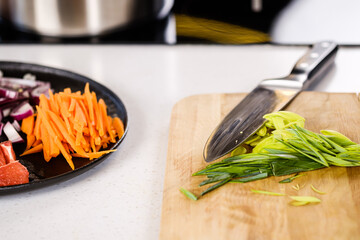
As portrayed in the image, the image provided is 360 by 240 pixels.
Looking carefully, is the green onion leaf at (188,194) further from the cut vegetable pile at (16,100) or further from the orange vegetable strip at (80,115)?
the cut vegetable pile at (16,100)

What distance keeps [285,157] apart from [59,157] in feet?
1.79

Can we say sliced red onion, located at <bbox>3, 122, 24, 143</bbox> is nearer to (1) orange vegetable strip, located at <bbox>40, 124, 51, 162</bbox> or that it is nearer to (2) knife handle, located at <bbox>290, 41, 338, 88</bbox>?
(1) orange vegetable strip, located at <bbox>40, 124, 51, 162</bbox>

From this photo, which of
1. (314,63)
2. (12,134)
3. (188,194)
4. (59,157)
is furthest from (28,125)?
(314,63)

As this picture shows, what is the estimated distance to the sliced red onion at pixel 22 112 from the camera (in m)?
1.39

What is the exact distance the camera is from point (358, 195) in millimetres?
1066

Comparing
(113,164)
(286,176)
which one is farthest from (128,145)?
(286,176)

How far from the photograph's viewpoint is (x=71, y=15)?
5.89 ft

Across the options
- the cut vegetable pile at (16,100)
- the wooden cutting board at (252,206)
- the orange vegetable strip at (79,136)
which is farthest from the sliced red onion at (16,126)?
the wooden cutting board at (252,206)

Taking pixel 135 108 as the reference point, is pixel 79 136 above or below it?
above

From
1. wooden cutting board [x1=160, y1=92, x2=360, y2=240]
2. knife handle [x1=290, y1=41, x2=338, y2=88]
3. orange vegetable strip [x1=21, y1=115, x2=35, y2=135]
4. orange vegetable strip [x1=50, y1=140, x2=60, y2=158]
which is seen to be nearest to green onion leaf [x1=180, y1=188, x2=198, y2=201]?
wooden cutting board [x1=160, y1=92, x2=360, y2=240]

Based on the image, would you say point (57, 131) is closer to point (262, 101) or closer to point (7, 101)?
point (7, 101)

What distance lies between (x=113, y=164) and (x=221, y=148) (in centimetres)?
29

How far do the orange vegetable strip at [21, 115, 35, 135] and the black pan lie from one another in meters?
0.04

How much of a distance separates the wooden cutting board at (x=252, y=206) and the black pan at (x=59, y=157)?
0.62ft
